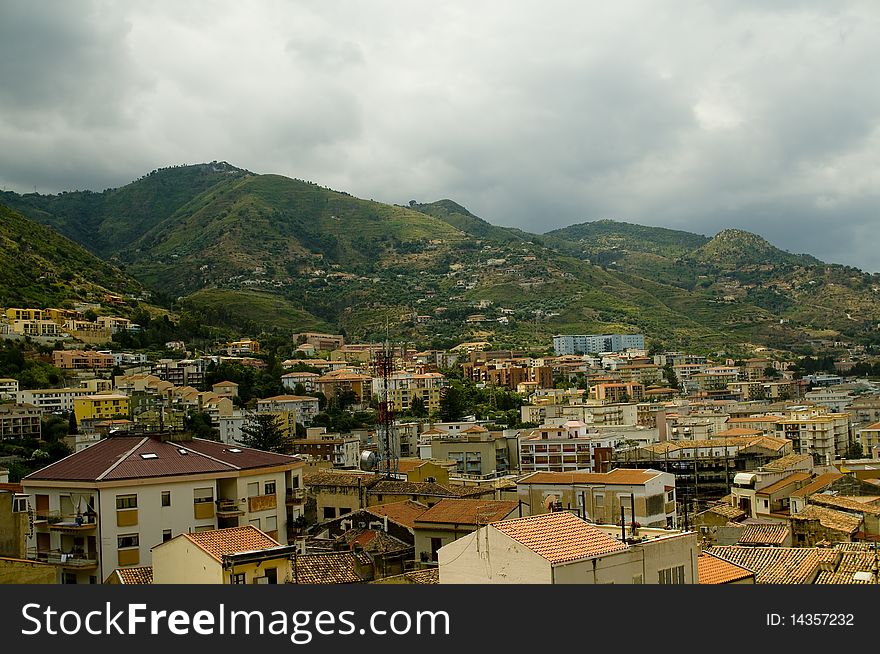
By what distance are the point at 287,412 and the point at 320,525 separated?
167ft

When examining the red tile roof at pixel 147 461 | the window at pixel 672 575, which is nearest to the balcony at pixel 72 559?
the red tile roof at pixel 147 461

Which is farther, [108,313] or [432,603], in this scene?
[108,313]

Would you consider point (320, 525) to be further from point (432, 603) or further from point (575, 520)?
point (432, 603)

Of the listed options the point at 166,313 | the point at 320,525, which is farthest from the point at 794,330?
the point at 320,525

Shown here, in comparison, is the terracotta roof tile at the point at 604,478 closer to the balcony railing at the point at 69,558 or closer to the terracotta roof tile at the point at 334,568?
the terracotta roof tile at the point at 334,568

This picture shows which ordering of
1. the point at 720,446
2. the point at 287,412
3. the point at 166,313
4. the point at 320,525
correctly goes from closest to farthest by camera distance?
the point at 320,525 < the point at 720,446 < the point at 287,412 < the point at 166,313

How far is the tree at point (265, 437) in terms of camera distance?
6034 centimetres

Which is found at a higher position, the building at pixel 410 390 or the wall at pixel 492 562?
the wall at pixel 492 562

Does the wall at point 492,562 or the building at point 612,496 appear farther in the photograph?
the building at point 612,496

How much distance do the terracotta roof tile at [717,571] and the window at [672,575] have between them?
1.50m

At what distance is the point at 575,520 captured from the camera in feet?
44.0

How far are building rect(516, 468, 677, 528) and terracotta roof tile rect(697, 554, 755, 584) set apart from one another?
7465 millimetres

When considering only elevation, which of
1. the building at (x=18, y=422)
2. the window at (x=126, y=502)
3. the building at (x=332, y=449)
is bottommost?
the building at (x=332, y=449)

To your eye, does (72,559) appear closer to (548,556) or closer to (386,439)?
(548,556)
